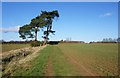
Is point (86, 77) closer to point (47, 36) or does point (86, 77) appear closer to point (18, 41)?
point (47, 36)

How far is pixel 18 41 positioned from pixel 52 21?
128 feet

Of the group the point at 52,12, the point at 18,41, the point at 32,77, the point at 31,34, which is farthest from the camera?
the point at 18,41

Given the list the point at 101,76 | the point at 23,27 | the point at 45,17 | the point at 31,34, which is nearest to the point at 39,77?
the point at 101,76

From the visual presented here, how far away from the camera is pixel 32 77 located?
13.3 meters

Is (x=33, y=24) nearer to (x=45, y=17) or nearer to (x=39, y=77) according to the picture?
(x=45, y=17)

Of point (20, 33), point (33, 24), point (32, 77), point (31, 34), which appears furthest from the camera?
point (20, 33)

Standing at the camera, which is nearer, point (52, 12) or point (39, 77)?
point (39, 77)

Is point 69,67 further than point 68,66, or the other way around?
point 68,66

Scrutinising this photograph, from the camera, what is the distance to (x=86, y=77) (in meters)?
13.3

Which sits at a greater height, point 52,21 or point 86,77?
point 52,21

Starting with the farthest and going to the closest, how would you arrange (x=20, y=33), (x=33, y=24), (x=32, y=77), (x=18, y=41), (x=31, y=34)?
(x=18, y=41) → (x=20, y=33) → (x=31, y=34) → (x=33, y=24) → (x=32, y=77)

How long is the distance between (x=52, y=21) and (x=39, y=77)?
2824 inches

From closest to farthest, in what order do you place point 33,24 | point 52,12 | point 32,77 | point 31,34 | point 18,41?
1. point 32,77
2. point 52,12
3. point 33,24
4. point 31,34
5. point 18,41

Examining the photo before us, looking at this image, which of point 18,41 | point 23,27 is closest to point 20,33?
point 23,27
